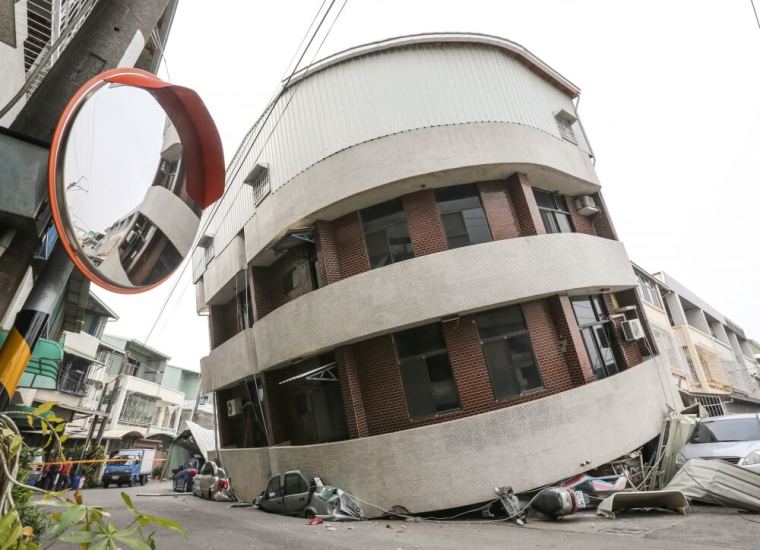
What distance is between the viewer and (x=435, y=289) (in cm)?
987

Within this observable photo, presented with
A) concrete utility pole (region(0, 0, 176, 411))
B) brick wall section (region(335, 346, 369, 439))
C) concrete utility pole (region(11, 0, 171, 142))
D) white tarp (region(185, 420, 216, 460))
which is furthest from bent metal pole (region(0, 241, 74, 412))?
white tarp (region(185, 420, 216, 460))

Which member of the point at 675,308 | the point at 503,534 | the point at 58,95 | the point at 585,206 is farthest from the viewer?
the point at 675,308

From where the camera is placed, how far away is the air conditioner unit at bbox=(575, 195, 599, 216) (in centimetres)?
1369

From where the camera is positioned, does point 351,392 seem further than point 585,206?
No

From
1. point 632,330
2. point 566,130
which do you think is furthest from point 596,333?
point 566,130

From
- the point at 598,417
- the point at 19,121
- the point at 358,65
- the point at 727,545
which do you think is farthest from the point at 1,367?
the point at 358,65

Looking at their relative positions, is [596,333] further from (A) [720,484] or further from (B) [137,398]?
(B) [137,398]

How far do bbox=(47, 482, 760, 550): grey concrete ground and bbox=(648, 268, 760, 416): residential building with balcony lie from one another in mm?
12933

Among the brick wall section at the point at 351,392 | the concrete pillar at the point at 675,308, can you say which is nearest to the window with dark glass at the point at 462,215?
the brick wall section at the point at 351,392

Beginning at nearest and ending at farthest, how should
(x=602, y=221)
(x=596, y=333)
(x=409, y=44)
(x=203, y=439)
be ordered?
(x=596, y=333)
(x=409, y=44)
(x=602, y=221)
(x=203, y=439)

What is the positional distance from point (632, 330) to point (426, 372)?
6.50m

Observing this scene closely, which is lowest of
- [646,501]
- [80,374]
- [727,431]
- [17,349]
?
[646,501]

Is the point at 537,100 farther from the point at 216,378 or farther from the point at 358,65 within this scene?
the point at 216,378

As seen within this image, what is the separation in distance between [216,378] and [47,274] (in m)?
16.1
